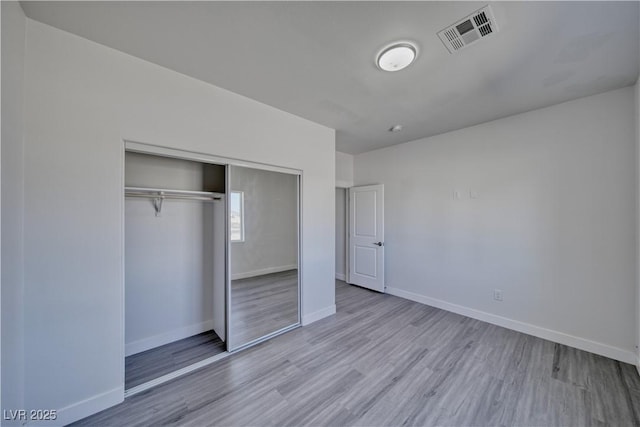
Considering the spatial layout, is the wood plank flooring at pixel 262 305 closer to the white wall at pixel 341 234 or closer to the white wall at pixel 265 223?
the white wall at pixel 265 223

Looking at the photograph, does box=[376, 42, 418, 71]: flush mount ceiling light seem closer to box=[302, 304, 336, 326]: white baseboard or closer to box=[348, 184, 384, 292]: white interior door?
box=[348, 184, 384, 292]: white interior door

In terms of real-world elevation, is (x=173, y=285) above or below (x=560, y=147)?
below

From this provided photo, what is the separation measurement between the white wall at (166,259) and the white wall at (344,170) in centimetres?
250

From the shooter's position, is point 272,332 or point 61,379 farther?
point 272,332

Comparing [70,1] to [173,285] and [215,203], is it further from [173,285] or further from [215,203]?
[173,285]

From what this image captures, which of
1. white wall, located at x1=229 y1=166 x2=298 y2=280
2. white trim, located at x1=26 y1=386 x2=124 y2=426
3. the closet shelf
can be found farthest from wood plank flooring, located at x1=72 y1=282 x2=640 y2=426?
the closet shelf

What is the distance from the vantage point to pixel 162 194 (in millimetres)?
2488

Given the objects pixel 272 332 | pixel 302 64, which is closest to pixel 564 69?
pixel 302 64

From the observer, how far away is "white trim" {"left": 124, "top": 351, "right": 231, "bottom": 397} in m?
1.94

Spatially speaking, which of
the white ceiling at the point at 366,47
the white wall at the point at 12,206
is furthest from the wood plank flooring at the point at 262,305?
the white ceiling at the point at 366,47

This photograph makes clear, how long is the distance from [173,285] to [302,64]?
270 cm

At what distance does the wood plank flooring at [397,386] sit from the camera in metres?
1.72

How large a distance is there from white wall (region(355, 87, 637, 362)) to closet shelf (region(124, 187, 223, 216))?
3.21 m

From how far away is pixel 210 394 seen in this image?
6.33 feet
